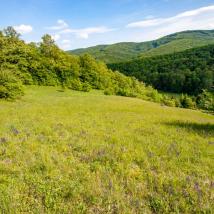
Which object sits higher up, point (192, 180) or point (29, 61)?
point (29, 61)

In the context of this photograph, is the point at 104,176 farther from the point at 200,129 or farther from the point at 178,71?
the point at 178,71

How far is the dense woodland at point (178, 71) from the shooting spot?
147 meters

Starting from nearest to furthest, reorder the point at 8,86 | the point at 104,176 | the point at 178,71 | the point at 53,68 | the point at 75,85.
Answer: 1. the point at 104,176
2. the point at 8,86
3. the point at 75,85
4. the point at 53,68
5. the point at 178,71

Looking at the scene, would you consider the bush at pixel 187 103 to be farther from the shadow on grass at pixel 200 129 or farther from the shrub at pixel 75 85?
the shadow on grass at pixel 200 129

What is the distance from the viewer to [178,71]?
166000 millimetres

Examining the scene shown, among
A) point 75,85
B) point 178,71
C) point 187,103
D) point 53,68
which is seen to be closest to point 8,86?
point 75,85

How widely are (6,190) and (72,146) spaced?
3.99 metres

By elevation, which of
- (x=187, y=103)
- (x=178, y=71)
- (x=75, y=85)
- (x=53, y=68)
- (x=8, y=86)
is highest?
(x=53, y=68)

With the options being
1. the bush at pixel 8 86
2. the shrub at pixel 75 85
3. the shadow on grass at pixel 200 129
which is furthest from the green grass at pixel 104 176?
the shrub at pixel 75 85

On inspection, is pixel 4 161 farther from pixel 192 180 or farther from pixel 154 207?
pixel 192 180

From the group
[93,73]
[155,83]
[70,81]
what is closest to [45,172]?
[70,81]

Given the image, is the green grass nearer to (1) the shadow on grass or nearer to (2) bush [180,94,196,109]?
(1) the shadow on grass

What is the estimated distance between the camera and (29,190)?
5.08 m

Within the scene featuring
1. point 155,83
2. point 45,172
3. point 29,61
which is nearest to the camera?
point 45,172
